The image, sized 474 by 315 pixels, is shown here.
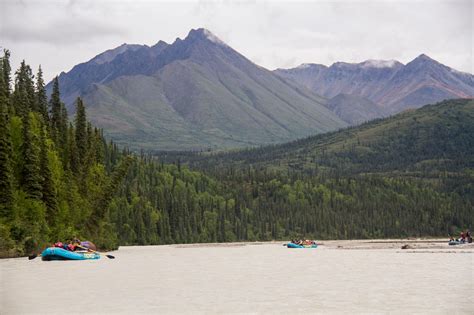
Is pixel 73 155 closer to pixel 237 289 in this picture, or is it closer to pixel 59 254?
pixel 59 254

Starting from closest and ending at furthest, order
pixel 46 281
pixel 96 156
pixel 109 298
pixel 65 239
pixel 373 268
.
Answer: pixel 109 298
pixel 46 281
pixel 373 268
pixel 65 239
pixel 96 156

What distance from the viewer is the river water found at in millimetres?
53875

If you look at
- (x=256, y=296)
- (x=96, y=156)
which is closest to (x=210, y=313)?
(x=256, y=296)

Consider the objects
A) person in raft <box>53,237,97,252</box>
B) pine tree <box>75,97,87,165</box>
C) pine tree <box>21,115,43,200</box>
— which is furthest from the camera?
pine tree <box>75,97,87,165</box>

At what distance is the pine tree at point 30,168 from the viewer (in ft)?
412

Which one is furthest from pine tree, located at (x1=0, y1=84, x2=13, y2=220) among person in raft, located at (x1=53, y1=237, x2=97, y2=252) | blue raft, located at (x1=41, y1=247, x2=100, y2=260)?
blue raft, located at (x1=41, y1=247, x2=100, y2=260)

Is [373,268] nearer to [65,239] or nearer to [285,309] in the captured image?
[285,309]

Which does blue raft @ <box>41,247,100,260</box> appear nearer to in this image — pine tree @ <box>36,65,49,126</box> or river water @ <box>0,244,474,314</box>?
river water @ <box>0,244,474,314</box>

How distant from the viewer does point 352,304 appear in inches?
2189

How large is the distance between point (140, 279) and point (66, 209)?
64686 millimetres

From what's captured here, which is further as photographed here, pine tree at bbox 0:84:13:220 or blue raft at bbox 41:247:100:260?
pine tree at bbox 0:84:13:220

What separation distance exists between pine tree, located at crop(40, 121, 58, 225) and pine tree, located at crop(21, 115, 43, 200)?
269 centimetres

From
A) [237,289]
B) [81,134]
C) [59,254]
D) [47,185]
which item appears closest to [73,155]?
[81,134]

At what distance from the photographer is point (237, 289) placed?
6794cm
